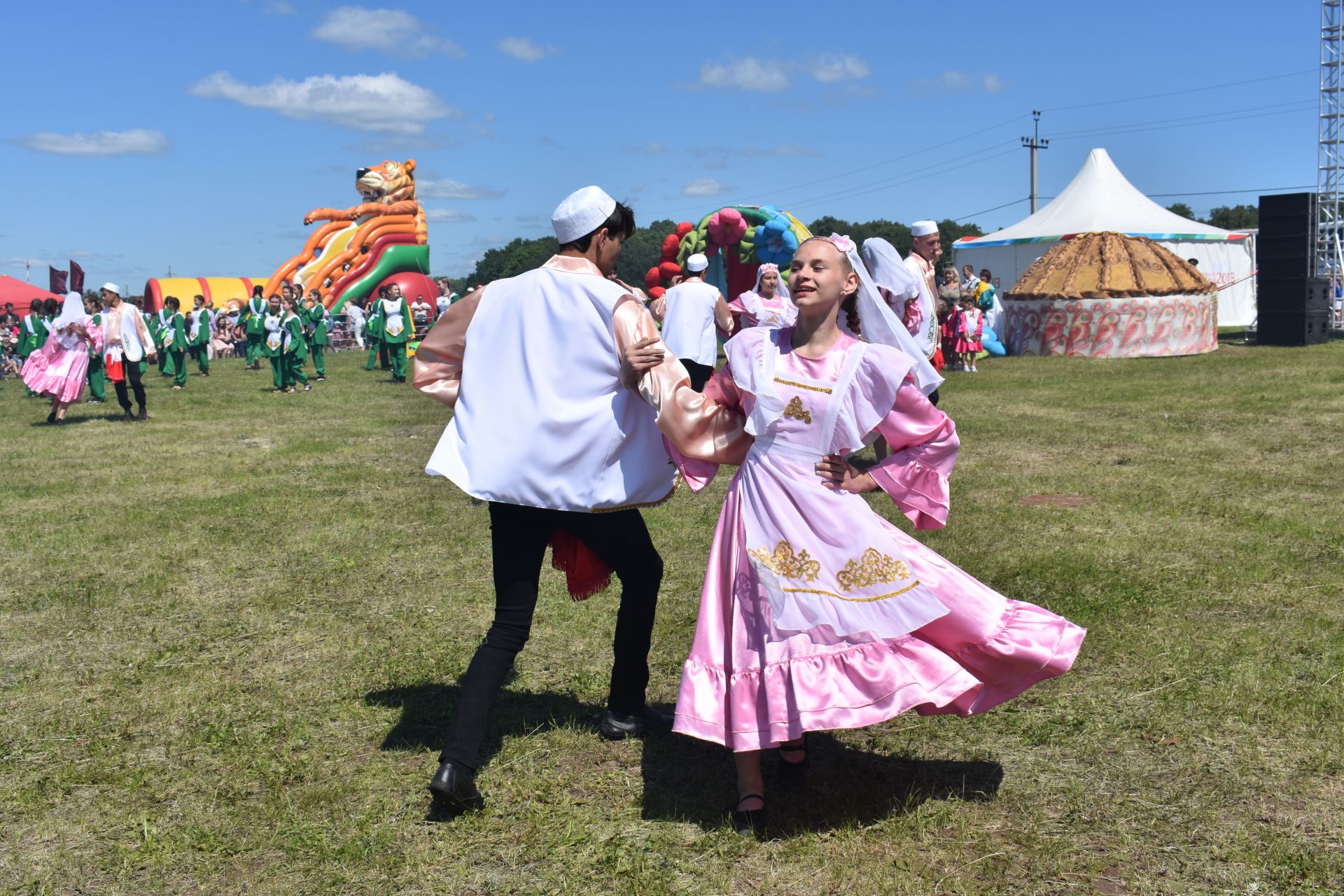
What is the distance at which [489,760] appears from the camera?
4.07 meters

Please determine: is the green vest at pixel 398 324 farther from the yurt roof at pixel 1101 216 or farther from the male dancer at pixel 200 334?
the yurt roof at pixel 1101 216

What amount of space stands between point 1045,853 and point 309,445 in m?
10.3

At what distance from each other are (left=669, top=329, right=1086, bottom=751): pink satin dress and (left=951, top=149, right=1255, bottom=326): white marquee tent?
95.5ft

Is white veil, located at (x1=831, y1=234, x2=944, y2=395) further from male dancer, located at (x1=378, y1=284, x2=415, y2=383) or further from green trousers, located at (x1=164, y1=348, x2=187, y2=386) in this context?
green trousers, located at (x1=164, y1=348, x2=187, y2=386)

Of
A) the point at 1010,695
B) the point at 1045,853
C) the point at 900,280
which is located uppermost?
the point at 900,280

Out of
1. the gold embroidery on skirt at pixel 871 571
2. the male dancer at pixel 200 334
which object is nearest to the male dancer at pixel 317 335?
the male dancer at pixel 200 334

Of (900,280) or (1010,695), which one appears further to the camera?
(900,280)

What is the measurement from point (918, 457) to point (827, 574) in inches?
19.0

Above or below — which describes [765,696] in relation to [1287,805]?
above

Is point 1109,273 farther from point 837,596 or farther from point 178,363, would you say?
point 837,596

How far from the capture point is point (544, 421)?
370cm

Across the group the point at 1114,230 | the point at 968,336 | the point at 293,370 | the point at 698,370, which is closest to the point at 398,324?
the point at 293,370

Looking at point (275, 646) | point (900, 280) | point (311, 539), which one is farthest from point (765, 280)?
point (275, 646)

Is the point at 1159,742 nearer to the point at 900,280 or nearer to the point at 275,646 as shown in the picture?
the point at 275,646
